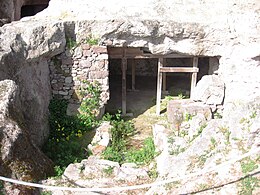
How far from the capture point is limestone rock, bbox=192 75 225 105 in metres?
10.2

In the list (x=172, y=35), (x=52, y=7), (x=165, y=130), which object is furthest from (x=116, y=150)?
(x=52, y=7)

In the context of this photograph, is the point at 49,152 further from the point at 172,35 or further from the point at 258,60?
the point at 258,60

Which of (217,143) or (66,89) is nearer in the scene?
(217,143)

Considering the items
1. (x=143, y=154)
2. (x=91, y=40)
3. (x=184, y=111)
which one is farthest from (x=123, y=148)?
(x=91, y=40)

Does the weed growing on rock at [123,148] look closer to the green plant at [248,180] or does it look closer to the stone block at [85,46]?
the stone block at [85,46]

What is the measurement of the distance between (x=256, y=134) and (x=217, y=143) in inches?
31.6

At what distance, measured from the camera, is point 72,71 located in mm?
9836

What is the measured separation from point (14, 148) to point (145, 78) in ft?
33.4

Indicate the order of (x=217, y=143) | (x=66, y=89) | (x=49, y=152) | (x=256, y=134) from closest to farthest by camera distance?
(x=256, y=134)
(x=217, y=143)
(x=49, y=152)
(x=66, y=89)

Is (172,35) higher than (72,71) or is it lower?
higher

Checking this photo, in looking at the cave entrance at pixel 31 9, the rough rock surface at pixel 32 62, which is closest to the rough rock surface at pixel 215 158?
the rough rock surface at pixel 32 62

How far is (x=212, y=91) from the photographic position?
10.2 metres

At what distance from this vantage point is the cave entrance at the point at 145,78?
10578 millimetres

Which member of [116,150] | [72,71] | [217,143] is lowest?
[116,150]
